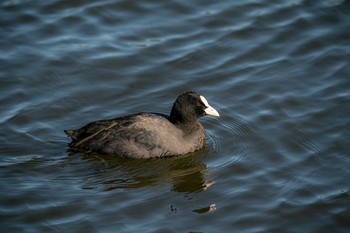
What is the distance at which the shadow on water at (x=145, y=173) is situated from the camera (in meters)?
8.22

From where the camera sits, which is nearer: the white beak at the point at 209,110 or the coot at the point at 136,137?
the coot at the point at 136,137

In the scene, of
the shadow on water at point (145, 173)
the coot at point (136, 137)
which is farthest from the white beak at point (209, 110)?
the shadow on water at point (145, 173)

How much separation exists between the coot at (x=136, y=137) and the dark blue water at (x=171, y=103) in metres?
0.15

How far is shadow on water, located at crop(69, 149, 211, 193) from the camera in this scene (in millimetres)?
8219

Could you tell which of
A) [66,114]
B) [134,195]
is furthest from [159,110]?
[134,195]

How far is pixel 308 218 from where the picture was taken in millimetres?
7422

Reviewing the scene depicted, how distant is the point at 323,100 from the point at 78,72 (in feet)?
13.2

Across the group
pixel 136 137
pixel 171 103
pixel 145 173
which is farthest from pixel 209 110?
pixel 145 173

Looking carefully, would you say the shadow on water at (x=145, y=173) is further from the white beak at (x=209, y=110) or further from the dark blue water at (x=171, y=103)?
the white beak at (x=209, y=110)

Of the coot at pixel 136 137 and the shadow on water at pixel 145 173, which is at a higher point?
the coot at pixel 136 137

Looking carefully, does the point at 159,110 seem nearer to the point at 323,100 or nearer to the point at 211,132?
the point at 211,132

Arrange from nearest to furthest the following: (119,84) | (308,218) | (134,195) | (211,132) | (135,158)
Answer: (308,218), (134,195), (135,158), (211,132), (119,84)

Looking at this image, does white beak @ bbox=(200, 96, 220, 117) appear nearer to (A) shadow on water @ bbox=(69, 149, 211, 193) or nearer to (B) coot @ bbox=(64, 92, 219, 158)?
(B) coot @ bbox=(64, 92, 219, 158)

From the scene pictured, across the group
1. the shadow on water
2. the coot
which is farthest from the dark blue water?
the coot
